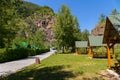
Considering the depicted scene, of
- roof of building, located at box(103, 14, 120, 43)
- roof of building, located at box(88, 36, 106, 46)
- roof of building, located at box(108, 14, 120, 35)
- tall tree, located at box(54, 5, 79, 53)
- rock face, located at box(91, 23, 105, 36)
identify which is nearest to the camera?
roof of building, located at box(108, 14, 120, 35)

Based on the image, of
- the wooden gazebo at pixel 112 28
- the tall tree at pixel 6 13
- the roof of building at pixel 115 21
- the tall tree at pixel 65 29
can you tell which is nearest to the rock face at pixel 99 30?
the tall tree at pixel 65 29

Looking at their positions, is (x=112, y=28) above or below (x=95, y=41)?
above

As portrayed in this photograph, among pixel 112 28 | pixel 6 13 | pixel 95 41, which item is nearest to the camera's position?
→ pixel 6 13

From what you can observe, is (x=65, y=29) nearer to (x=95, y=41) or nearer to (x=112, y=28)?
(x=95, y=41)

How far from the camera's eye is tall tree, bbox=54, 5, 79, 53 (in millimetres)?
87562

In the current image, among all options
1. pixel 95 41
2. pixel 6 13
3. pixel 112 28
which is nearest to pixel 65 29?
pixel 95 41

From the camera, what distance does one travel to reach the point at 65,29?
88.5m

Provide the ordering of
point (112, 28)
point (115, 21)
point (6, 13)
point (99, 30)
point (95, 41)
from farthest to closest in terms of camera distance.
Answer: point (99, 30)
point (95, 41)
point (112, 28)
point (115, 21)
point (6, 13)

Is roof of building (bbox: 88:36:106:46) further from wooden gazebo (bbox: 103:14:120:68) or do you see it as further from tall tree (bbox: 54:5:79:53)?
tall tree (bbox: 54:5:79:53)

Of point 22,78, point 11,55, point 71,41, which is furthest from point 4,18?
point 71,41

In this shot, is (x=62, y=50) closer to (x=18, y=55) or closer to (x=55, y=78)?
(x=18, y=55)

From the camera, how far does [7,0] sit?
1819 centimetres

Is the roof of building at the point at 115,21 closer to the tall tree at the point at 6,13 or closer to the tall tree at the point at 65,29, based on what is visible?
the tall tree at the point at 6,13

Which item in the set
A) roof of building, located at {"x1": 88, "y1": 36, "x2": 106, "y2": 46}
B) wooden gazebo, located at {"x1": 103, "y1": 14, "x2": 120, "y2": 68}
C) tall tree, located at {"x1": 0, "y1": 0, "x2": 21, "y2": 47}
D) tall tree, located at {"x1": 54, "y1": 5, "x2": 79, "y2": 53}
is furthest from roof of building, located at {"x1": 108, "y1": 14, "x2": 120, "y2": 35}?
tall tree, located at {"x1": 54, "y1": 5, "x2": 79, "y2": 53}
